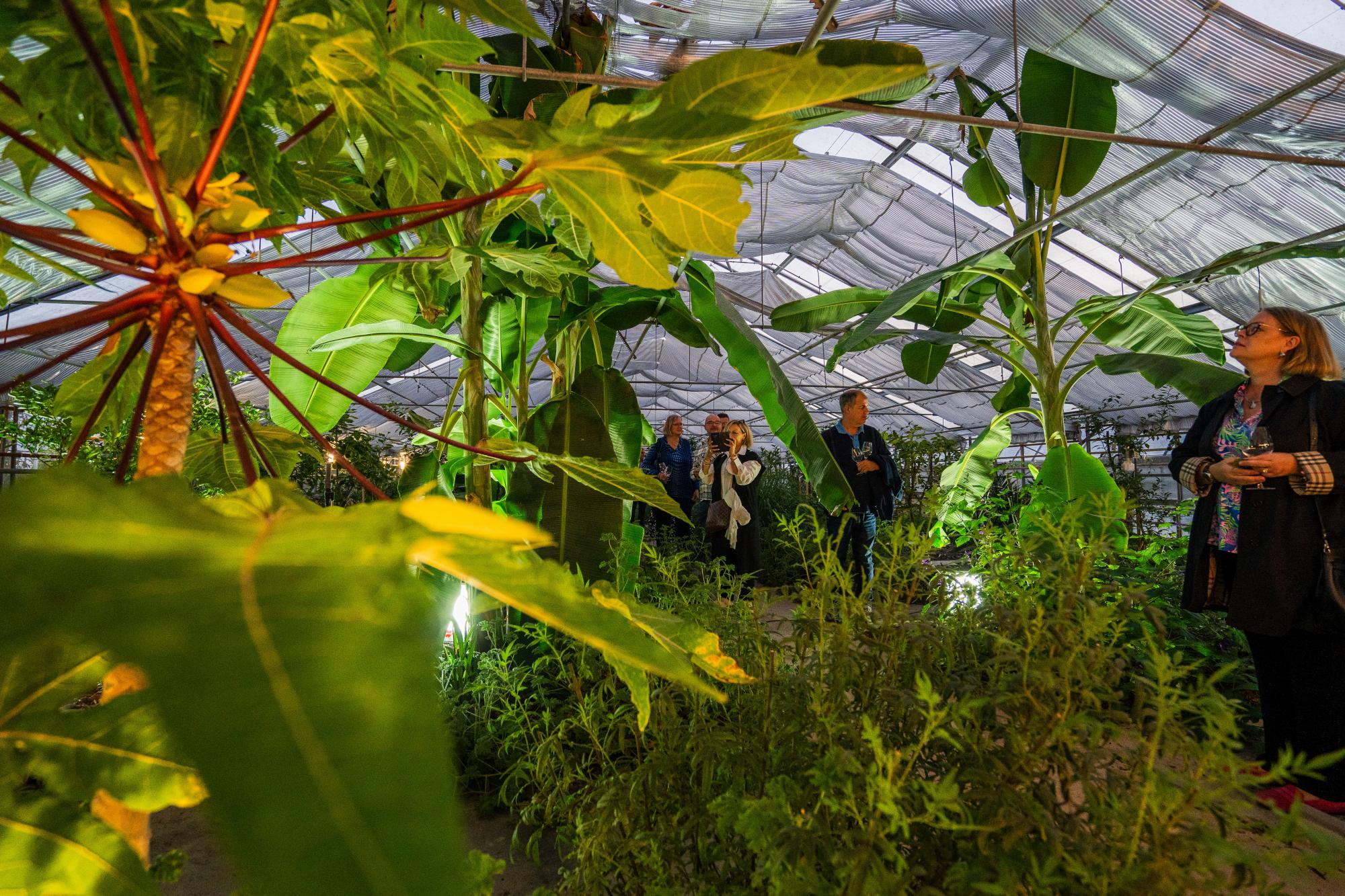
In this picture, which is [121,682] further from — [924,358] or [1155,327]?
[924,358]

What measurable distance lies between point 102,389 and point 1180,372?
2681mm

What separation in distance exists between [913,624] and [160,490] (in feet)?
2.29

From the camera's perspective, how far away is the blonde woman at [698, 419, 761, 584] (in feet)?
12.8

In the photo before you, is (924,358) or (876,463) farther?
(876,463)

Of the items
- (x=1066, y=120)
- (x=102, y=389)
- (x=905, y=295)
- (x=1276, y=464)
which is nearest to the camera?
(x=102, y=389)

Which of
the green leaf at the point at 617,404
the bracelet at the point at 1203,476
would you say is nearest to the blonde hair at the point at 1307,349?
the bracelet at the point at 1203,476

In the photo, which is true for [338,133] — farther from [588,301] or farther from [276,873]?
[588,301]

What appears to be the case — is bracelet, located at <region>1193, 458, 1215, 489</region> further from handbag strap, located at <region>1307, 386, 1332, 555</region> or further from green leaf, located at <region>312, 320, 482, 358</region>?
green leaf, located at <region>312, 320, 482, 358</region>

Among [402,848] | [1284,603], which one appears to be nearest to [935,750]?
[402,848]

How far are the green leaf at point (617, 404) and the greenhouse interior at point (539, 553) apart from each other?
1cm

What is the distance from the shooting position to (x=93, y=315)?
34 centimetres

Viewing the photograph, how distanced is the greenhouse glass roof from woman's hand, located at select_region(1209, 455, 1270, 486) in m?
0.78

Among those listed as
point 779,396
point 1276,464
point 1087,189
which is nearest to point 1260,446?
point 1276,464

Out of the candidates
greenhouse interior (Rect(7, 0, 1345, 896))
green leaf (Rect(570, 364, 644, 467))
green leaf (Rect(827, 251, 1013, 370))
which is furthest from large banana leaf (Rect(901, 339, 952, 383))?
green leaf (Rect(570, 364, 644, 467))
